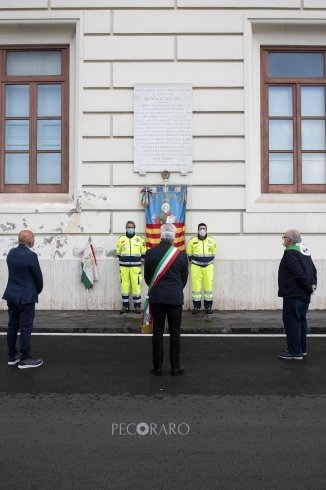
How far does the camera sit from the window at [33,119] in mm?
13641

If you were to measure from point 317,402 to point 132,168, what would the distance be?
8.10 meters

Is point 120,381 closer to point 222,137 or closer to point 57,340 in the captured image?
point 57,340

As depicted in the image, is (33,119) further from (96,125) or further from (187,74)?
(187,74)

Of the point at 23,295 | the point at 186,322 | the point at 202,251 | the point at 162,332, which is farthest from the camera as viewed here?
the point at 202,251

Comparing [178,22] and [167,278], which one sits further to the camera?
[178,22]

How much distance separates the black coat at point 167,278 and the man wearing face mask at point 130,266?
5024 millimetres

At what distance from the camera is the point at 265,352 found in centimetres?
848

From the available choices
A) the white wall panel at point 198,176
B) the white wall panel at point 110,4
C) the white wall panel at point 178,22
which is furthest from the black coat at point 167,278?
the white wall panel at point 110,4

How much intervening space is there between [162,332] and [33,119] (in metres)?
8.26

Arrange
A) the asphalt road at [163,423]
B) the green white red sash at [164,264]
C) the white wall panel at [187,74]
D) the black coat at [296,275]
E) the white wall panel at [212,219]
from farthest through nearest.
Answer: the white wall panel at [187,74] < the white wall panel at [212,219] < the black coat at [296,275] < the green white red sash at [164,264] < the asphalt road at [163,423]

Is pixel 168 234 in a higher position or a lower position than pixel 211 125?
lower

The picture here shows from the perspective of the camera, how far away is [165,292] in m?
7.20

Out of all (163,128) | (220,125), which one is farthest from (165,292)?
(220,125)

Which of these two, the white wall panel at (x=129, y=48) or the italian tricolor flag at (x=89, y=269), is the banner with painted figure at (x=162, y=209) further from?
the white wall panel at (x=129, y=48)
